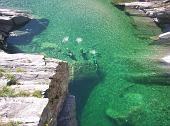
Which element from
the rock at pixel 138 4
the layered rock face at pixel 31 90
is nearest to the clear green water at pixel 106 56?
the rock at pixel 138 4

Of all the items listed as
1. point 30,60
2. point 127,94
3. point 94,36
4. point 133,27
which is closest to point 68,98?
point 30,60

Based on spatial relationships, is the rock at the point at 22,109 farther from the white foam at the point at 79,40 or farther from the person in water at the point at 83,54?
the white foam at the point at 79,40

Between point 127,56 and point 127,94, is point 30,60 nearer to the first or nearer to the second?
point 127,94

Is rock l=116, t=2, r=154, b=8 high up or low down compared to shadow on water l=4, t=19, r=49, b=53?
up

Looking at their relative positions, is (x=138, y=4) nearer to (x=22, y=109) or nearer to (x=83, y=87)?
(x=83, y=87)

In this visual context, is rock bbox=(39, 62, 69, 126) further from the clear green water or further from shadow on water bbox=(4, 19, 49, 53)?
shadow on water bbox=(4, 19, 49, 53)

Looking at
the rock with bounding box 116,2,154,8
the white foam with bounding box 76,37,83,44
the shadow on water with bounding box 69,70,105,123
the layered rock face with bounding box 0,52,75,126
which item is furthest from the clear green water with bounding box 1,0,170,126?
the layered rock face with bounding box 0,52,75,126

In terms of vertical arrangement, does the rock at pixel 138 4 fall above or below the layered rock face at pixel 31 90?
below
